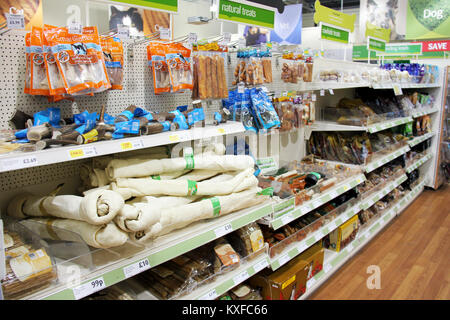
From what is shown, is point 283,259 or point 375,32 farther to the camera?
point 375,32

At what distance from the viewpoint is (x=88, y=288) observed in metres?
1.26

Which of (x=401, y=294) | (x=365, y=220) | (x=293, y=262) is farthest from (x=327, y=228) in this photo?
(x=365, y=220)

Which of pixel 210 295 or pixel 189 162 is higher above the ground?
pixel 189 162

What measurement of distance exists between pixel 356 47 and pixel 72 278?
8.66 metres

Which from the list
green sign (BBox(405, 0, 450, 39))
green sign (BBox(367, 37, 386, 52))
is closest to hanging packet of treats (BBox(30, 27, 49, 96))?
green sign (BBox(367, 37, 386, 52))

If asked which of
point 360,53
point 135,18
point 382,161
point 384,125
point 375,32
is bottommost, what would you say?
point 382,161

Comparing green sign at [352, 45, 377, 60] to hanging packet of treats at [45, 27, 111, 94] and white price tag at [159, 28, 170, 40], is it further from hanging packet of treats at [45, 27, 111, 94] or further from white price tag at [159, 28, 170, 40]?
hanging packet of treats at [45, 27, 111, 94]

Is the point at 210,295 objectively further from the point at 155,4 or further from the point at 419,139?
the point at 419,139

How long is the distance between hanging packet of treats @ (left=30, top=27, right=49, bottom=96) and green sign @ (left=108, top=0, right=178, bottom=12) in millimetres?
405

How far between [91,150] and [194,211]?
560mm

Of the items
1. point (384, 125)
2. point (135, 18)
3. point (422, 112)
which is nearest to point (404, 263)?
point (384, 125)

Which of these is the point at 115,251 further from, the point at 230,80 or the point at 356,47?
the point at 356,47

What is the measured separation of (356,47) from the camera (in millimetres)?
8508

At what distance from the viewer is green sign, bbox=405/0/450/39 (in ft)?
21.4
